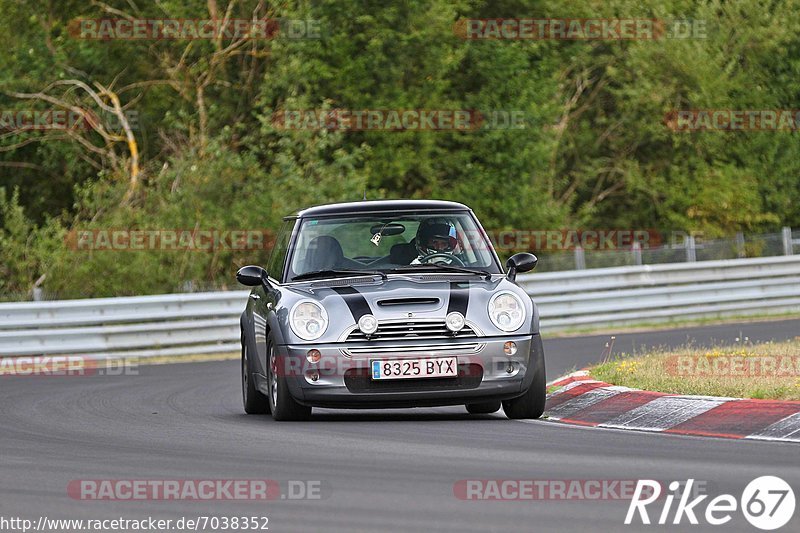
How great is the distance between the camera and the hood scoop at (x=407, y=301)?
→ 35.8 ft

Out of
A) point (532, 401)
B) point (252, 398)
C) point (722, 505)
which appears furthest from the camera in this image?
point (252, 398)

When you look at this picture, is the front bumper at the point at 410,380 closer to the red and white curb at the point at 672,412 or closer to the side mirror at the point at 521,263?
the red and white curb at the point at 672,412

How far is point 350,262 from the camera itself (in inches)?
470

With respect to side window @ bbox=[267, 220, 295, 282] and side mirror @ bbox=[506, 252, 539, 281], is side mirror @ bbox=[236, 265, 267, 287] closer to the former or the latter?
side window @ bbox=[267, 220, 295, 282]

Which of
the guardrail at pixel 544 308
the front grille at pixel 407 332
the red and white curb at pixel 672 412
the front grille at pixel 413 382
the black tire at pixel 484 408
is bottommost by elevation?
the guardrail at pixel 544 308

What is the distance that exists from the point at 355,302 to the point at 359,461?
7.69 feet

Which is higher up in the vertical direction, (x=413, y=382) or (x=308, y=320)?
(x=308, y=320)

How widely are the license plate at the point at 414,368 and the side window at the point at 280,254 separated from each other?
164cm

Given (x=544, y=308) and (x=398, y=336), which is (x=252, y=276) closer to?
(x=398, y=336)

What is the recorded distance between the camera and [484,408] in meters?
12.0

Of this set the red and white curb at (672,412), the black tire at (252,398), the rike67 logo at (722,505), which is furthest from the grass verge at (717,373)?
the rike67 logo at (722,505)

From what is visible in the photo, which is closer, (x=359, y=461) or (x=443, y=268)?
(x=359, y=461)

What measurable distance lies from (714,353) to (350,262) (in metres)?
4.46

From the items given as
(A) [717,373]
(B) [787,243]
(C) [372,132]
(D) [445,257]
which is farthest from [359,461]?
(C) [372,132]
